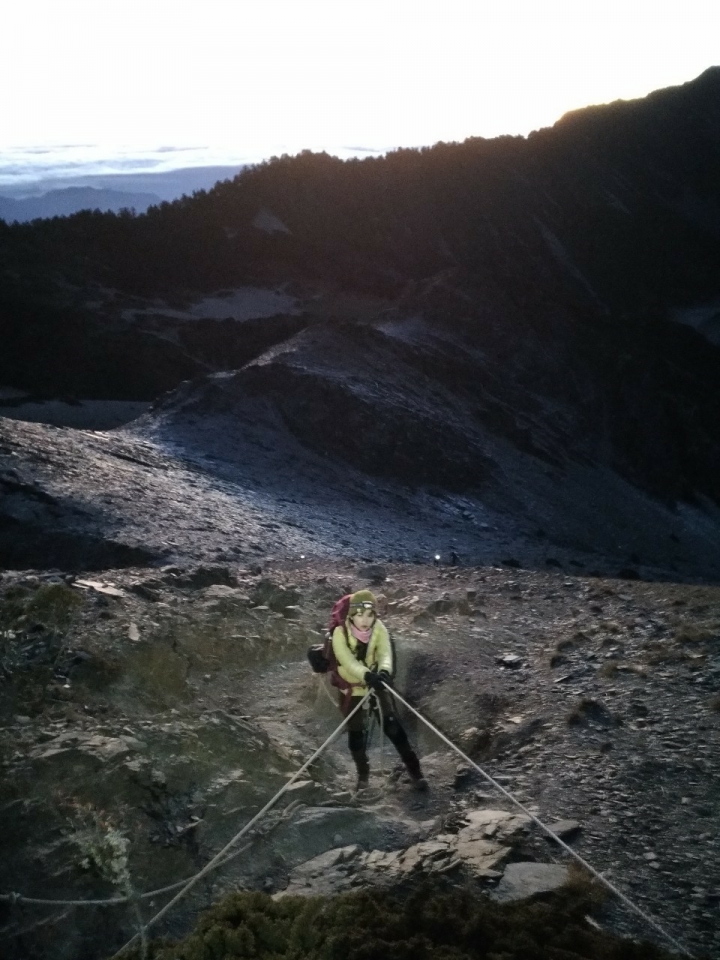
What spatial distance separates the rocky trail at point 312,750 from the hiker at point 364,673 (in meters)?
0.26

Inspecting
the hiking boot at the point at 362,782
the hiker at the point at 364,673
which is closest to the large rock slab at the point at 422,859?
the hiking boot at the point at 362,782

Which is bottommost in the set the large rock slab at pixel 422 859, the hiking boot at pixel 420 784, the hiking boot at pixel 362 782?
the hiking boot at pixel 362 782

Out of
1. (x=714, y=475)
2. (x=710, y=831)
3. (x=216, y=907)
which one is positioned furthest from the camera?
(x=714, y=475)

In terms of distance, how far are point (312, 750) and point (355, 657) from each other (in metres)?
1.13

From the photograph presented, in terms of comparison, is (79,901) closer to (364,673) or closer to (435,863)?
(435,863)

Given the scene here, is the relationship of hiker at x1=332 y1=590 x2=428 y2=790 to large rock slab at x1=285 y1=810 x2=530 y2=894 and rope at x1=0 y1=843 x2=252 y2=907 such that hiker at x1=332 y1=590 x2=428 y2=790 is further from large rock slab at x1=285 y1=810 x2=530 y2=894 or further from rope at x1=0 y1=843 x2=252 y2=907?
rope at x1=0 y1=843 x2=252 y2=907

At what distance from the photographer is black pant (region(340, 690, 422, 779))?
6867 mm

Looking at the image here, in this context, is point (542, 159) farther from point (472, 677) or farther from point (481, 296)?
point (472, 677)

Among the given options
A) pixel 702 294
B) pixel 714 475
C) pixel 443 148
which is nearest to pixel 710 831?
pixel 714 475

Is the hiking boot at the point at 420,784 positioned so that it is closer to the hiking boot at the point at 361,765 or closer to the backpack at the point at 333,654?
the hiking boot at the point at 361,765

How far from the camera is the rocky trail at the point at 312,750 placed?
539 centimetres

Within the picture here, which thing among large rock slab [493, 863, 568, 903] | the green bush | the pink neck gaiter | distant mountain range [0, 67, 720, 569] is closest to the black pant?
the pink neck gaiter

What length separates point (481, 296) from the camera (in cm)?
4006

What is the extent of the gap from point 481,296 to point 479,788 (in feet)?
117
